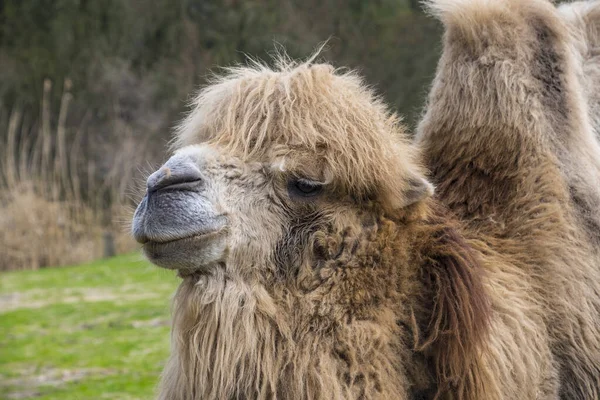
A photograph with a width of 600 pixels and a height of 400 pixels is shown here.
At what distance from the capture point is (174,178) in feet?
9.72

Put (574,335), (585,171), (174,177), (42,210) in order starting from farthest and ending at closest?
(42,210), (585,171), (574,335), (174,177)

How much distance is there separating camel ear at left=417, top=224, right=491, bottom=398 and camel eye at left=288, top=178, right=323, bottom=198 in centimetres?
48

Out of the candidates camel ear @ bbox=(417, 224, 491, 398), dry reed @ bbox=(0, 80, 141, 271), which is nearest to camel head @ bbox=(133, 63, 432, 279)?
Result: camel ear @ bbox=(417, 224, 491, 398)

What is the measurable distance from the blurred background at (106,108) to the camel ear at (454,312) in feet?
15.0

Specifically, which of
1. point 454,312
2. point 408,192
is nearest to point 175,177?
point 408,192

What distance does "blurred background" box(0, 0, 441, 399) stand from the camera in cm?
921

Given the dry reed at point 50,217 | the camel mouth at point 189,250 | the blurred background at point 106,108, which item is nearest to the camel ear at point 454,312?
the camel mouth at point 189,250

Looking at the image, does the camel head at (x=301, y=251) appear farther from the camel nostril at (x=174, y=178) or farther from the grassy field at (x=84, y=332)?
the grassy field at (x=84, y=332)

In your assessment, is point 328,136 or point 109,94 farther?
point 109,94

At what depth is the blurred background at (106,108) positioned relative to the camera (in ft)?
30.2

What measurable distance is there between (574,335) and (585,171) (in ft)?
2.36

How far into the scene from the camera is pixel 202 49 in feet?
62.6

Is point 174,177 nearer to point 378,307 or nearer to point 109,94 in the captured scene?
point 378,307

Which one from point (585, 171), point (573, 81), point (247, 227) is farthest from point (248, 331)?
point (573, 81)
